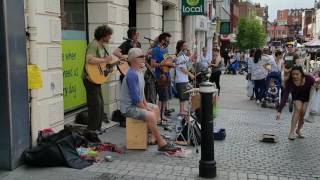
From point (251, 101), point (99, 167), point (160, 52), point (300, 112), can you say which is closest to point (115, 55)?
point (160, 52)

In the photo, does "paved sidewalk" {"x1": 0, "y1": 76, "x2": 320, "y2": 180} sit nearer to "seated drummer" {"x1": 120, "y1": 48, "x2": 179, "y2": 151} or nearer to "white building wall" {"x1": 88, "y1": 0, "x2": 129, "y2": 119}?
"seated drummer" {"x1": 120, "y1": 48, "x2": 179, "y2": 151}

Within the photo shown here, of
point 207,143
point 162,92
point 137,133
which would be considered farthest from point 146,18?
point 207,143

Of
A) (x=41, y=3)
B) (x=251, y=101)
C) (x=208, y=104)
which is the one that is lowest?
(x=251, y=101)

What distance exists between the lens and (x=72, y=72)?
9133 millimetres

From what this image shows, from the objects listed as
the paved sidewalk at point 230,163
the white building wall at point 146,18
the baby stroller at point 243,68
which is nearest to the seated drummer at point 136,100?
the paved sidewalk at point 230,163

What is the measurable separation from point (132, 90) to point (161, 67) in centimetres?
284

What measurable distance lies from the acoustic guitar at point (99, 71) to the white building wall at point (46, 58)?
0.47 m

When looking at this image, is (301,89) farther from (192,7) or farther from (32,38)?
(192,7)

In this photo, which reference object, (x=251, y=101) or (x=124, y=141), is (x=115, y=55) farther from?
(x=251, y=101)

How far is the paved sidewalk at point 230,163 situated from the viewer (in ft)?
20.5

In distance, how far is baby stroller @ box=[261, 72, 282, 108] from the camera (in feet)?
45.0

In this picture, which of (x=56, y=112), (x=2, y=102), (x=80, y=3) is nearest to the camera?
(x=2, y=102)

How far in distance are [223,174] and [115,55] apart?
339 centimetres

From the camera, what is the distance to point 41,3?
23.2 ft
